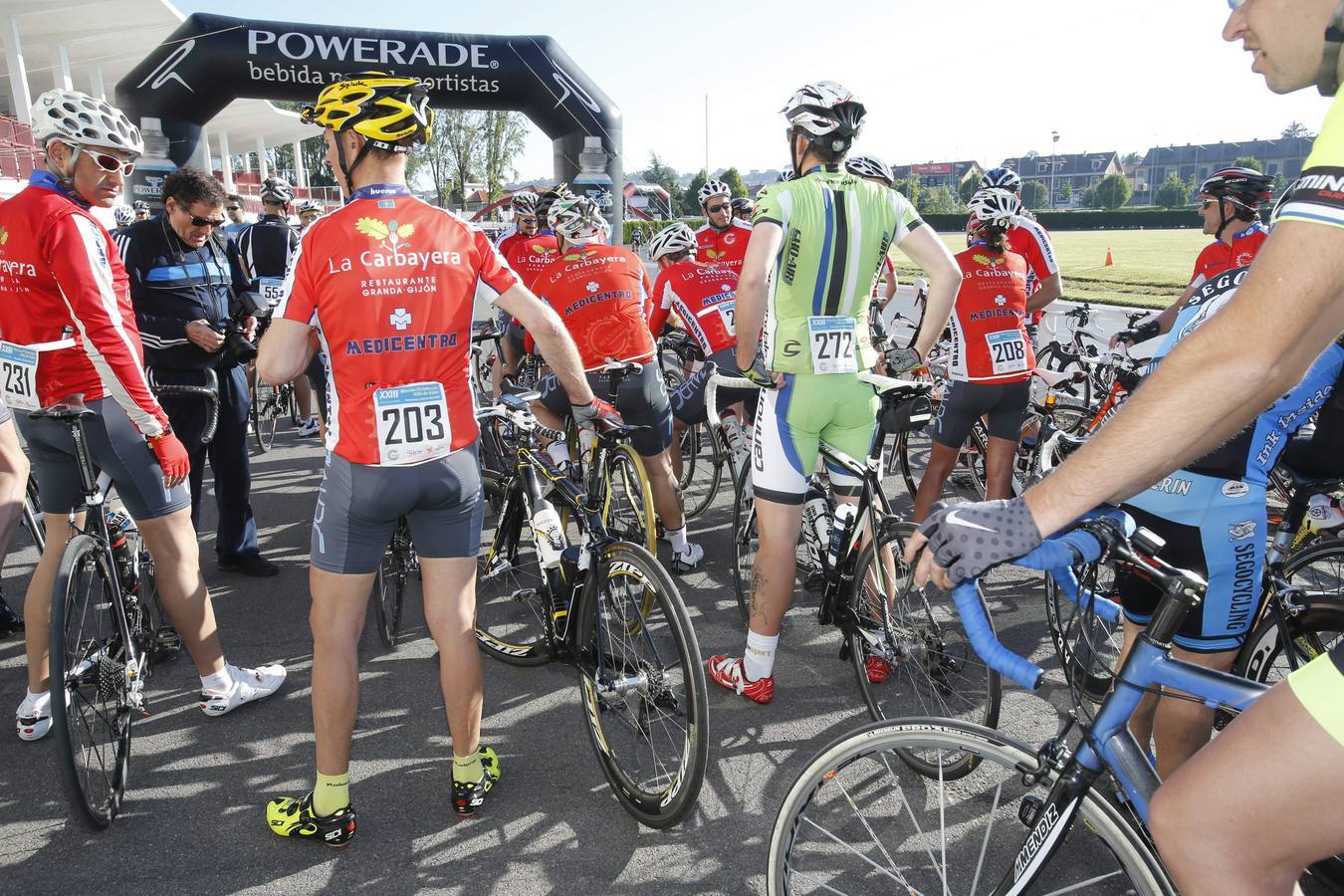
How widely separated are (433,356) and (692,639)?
4.01ft

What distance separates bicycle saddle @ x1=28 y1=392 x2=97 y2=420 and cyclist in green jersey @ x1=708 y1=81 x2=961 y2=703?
8.30 feet

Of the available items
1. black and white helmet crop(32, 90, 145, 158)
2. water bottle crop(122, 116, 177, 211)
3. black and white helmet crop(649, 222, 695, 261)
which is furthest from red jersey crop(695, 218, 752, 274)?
water bottle crop(122, 116, 177, 211)

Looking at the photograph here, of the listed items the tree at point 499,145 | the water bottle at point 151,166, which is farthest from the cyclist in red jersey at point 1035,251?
the tree at point 499,145

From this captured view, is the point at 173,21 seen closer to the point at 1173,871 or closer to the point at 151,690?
the point at 151,690

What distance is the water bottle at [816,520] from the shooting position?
3639 mm

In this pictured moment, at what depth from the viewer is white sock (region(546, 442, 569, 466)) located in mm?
3729

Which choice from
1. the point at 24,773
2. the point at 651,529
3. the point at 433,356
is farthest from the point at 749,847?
the point at 24,773

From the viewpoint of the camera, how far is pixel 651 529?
493 cm

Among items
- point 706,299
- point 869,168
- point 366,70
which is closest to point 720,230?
point 869,168

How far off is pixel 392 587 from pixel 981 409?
3.53 metres

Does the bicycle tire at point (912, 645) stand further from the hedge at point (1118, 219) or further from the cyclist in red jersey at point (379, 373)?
the hedge at point (1118, 219)

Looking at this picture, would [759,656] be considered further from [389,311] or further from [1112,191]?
[1112,191]

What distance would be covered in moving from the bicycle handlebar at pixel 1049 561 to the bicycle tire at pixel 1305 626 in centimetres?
116

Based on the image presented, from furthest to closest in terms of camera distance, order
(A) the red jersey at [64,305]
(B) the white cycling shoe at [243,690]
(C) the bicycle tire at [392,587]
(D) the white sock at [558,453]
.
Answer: (C) the bicycle tire at [392,587]
(D) the white sock at [558,453]
(B) the white cycling shoe at [243,690]
(A) the red jersey at [64,305]
